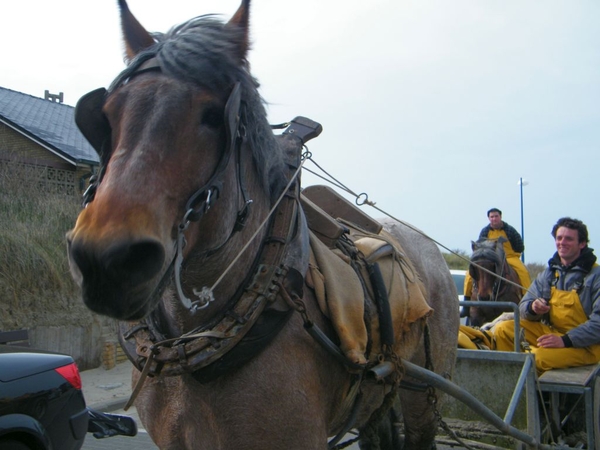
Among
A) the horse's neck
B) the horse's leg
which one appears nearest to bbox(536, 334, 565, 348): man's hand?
the horse's leg

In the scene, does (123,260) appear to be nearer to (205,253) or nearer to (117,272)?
(117,272)

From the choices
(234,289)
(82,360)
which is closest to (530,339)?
(234,289)

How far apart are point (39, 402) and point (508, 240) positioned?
6716 mm

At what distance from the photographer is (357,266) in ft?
9.42

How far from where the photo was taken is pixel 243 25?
87.4 inches

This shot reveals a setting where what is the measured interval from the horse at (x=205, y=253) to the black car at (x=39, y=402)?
1663 mm

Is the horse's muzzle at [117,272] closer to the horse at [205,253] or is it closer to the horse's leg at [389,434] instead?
the horse at [205,253]

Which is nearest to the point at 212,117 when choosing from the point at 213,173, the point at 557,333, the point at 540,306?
the point at 213,173

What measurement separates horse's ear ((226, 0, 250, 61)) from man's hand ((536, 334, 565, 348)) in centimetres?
361

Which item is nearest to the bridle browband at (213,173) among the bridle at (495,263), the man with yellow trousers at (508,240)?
the bridle at (495,263)

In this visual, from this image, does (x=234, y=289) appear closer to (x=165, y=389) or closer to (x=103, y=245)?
(x=165, y=389)

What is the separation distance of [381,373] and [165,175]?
1.34 meters

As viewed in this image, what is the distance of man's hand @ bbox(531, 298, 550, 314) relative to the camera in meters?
4.96

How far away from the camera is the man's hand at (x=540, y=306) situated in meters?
4.96
